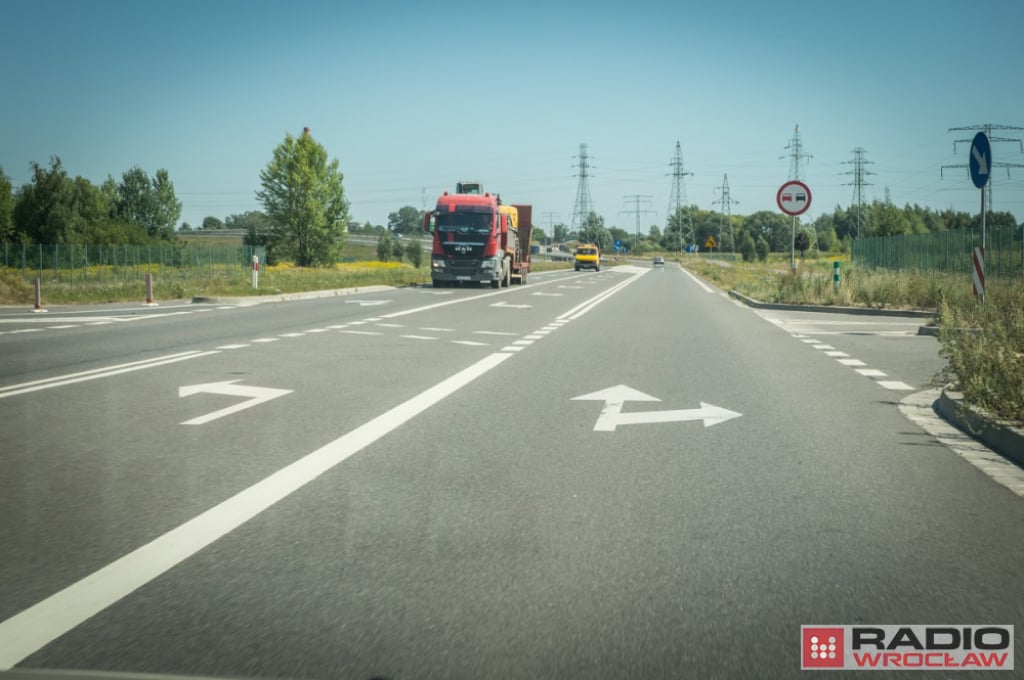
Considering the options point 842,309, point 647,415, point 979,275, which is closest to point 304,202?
point 842,309

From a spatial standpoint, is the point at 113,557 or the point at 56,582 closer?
the point at 56,582

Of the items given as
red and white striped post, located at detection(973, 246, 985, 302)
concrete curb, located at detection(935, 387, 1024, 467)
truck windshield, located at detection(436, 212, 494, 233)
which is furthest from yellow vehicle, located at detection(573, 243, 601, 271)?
concrete curb, located at detection(935, 387, 1024, 467)

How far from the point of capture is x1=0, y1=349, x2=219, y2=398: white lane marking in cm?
1064

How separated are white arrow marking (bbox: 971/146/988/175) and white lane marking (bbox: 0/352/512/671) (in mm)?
13116

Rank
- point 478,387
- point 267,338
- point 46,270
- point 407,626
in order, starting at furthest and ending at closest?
point 46,270
point 267,338
point 478,387
point 407,626

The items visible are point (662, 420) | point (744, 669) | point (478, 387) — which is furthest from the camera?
point (478, 387)

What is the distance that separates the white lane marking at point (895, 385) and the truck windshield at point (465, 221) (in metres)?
29.7

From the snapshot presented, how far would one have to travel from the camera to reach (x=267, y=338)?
663 inches

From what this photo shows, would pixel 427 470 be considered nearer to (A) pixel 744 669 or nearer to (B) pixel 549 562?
(B) pixel 549 562

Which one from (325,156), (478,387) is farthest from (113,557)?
(325,156)

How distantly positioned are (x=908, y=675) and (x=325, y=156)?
97340mm

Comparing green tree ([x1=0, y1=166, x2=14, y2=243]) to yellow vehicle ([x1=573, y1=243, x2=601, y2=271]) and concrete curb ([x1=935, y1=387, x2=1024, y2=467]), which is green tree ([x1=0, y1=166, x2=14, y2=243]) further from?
concrete curb ([x1=935, y1=387, x2=1024, y2=467])

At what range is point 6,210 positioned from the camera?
281ft

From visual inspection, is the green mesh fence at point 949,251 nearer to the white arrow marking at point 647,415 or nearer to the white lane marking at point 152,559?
the white arrow marking at point 647,415
